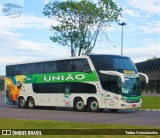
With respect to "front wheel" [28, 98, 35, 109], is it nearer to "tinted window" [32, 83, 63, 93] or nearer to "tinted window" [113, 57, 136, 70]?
"tinted window" [32, 83, 63, 93]

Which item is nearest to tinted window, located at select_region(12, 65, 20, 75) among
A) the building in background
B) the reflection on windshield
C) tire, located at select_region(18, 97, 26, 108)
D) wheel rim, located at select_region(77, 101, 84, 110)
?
tire, located at select_region(18, 97, 26, 108)

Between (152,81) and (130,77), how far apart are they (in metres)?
48.1

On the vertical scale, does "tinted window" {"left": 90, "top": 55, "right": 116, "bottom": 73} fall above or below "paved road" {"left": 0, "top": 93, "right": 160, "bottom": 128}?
above

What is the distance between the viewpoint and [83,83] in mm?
25500

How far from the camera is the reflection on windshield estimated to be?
79.0 feet

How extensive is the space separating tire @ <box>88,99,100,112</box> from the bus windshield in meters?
2.10

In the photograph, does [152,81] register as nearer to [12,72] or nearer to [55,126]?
[12,72]

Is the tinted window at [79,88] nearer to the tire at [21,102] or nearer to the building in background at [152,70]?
the tire at [21,102]

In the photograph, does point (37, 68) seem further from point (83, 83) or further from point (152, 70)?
point (152, 70)

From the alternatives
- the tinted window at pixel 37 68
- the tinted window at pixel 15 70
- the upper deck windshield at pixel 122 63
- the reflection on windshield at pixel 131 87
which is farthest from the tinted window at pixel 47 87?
the reflection on windshield at pixel 131 87

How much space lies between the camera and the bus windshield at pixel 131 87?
2409 cm

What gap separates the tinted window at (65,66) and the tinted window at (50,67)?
1.89 feet

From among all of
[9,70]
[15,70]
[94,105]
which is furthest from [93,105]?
[9,70]

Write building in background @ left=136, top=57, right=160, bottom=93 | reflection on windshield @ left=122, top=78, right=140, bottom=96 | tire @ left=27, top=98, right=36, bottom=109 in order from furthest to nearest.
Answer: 1. building in background @ left=136, top=57, right=160, bottom=93
2. tire @ left=27, top=98, right=36, bottom=109
3. reflection on windshield @ left=122, top=78, right=140, bottom=96
